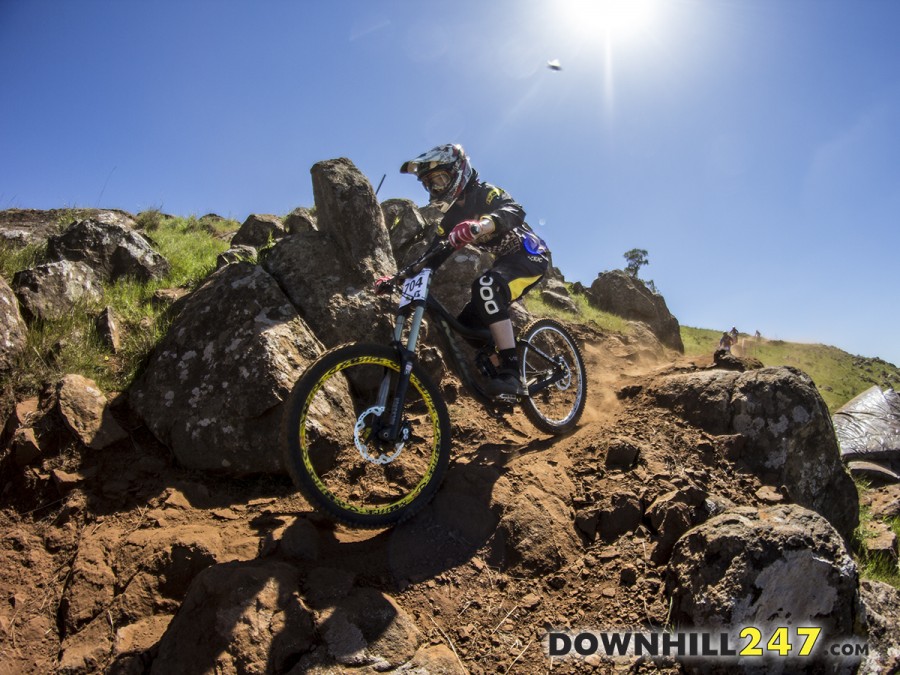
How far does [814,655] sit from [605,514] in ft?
4.60

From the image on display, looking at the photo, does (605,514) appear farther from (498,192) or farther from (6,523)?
(6,523)

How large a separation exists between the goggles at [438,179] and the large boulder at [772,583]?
380 centimetres

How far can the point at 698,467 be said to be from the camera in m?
4.49

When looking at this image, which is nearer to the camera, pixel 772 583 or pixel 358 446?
pixel 772 583

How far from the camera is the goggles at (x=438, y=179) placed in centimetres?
497

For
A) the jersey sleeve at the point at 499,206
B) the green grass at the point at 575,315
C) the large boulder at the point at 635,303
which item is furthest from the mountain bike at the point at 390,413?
the large boulder at the point at 635,303

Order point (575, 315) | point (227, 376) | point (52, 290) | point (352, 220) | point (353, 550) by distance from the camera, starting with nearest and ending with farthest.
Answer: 1. point (353, 550)
2. point (227, 376)
3. point (52, 290)
4. point (352, 220)
5. point (575, 315)

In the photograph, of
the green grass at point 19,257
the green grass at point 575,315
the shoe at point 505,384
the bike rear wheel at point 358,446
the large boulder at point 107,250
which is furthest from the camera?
the green grass at point 575,315

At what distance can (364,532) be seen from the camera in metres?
3.53

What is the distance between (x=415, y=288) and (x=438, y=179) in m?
1.52

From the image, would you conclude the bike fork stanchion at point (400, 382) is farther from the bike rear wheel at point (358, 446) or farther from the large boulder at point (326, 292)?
the large boulder at point (326, 292)

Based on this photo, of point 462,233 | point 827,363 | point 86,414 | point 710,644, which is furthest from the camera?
point 827,363

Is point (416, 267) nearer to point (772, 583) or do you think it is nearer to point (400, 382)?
point (400, 382)

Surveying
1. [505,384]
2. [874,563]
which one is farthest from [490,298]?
[874,563]
